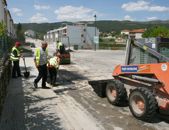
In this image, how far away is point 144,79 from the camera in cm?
709

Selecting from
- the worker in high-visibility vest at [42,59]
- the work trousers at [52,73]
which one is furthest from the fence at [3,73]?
the work trousers at [52,73]

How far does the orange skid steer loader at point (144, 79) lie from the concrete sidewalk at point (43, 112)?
1092 millimetres

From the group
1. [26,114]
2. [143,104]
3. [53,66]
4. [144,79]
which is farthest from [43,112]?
[53,66]

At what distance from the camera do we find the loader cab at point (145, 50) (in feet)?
23.5

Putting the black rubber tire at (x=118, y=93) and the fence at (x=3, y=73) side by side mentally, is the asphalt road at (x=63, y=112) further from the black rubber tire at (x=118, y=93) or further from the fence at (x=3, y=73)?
the fence at (x=3, y=73)

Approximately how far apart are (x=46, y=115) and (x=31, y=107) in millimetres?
975

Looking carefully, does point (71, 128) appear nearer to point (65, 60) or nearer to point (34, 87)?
point (34, 87)

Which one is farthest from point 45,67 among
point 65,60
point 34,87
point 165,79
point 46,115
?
point 65,60

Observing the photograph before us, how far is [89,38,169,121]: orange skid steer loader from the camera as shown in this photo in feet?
21.6

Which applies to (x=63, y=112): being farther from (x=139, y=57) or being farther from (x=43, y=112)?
(x=139, y=57)

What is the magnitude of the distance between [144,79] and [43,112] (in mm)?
2780

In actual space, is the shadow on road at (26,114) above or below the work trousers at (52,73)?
below

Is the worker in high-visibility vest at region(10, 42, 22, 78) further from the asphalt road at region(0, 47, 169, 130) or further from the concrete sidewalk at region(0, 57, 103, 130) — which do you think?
the concrete sidewalk at region(0, 57, 103, 130)

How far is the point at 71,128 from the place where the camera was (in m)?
6.43
